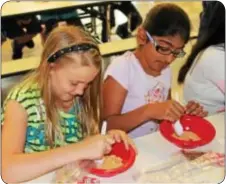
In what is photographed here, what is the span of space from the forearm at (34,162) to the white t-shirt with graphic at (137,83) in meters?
0.42

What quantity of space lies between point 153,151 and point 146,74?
33 centimetres

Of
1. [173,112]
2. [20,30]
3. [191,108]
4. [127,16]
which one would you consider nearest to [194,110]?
[191,108]

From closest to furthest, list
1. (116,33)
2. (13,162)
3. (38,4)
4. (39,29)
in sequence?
(13,162), (38,4), (39,29), (116,33)

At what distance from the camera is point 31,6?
115 inches

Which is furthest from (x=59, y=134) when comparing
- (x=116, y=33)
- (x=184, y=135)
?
(x=116, y=33)

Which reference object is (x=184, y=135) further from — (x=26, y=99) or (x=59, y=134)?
(x=26, y=99)

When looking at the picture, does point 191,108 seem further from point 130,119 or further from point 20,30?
point 20,30

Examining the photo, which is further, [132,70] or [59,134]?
[132,70]

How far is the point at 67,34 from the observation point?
1.17 meters

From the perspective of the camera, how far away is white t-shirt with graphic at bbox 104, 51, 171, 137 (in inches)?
57.2

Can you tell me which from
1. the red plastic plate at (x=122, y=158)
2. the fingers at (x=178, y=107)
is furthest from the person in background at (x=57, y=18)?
the red plastic plate at (x=122, y=158)

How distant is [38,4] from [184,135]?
6.27 feet

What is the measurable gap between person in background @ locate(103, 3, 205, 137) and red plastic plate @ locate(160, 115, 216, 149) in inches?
1.1

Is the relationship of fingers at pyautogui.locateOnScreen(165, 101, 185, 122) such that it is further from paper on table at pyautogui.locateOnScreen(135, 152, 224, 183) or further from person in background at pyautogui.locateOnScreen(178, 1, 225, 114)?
person in background at pyautogui.locateOnScreen(178, 1, 225, 114)
